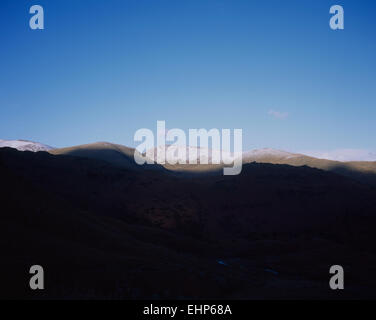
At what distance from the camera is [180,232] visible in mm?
33219

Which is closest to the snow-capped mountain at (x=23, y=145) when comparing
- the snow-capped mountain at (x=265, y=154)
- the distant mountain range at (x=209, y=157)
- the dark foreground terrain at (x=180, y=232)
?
the distant mountain range at (x=209, y=157)

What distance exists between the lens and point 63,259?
1262 cm

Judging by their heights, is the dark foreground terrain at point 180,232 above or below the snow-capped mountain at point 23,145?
below

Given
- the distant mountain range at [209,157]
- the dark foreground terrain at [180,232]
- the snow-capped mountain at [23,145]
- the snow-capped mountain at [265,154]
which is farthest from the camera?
the snow-capped mountain at [265,154]

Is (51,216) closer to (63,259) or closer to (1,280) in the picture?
(63,259)

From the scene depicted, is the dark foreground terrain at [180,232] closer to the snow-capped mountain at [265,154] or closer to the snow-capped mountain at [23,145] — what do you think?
the snow-capped mountain at [265,154]

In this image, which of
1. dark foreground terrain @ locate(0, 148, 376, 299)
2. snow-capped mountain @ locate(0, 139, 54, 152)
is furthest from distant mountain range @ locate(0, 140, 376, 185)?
dark foreground terrain @ locate(0, 148, 376, 299)

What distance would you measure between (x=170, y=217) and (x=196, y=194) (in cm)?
624

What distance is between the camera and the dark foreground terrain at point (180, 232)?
1191 cm

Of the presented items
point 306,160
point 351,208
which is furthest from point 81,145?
point 351,208

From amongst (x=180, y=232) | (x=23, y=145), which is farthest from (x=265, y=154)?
(x=180, y=232)

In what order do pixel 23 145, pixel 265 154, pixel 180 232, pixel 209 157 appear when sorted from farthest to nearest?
pixel 265 154 → pixel 209 157 → pixel 23 145 → pixel 180 232

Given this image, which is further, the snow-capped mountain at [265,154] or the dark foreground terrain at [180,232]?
the snow-capped mountain at [265,154]

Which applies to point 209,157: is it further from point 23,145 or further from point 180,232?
point 180,232
